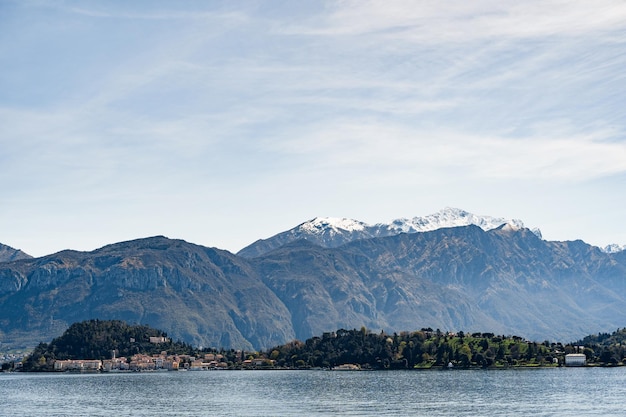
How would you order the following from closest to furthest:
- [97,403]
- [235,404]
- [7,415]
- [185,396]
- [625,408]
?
[625,408]
[7,415]
[235,404]
[97,403]
[185,396]

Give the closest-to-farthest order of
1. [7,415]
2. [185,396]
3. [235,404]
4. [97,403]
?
[7,415] → [235,404] → [97,403] → [185,396]

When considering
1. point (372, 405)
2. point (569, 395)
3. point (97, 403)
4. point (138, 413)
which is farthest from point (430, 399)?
point (97, 403)

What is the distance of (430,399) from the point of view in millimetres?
172125

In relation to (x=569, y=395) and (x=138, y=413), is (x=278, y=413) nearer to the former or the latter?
(x=138, y=413)

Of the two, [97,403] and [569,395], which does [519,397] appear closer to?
Answer: [569,395]

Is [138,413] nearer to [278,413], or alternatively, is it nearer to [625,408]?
[278,413]

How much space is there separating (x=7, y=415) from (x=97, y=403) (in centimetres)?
2746

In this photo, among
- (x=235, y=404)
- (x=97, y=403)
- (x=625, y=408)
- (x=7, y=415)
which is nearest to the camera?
(x=625, y=408)

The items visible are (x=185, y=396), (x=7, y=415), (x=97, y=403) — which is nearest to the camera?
(x=7, y=415)

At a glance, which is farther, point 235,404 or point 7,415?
point 235,404

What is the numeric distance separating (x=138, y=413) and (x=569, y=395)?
260 feet

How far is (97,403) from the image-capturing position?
182500 millimetres

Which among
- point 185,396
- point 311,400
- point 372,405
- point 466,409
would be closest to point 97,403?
point 185,396

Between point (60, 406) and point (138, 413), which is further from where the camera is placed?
point (60, 406)
